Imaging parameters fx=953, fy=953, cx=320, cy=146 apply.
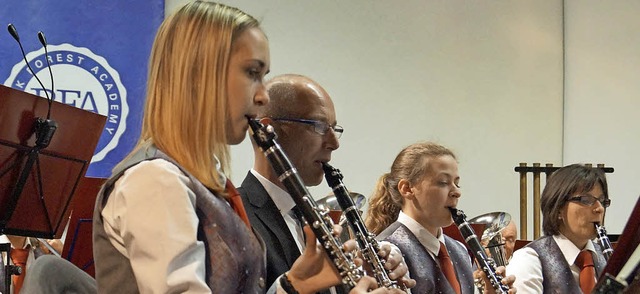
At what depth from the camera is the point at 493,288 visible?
10.6 feet

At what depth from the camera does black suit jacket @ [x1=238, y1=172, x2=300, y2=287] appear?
2309 millimetres

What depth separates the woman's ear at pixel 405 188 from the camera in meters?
3.41

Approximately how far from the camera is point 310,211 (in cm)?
179

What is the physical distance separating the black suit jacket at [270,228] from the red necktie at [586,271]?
1.82 m

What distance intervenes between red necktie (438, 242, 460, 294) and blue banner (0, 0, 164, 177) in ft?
9.12

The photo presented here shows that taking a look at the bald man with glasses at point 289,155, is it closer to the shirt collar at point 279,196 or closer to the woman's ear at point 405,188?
the shirt collar at point 279,196

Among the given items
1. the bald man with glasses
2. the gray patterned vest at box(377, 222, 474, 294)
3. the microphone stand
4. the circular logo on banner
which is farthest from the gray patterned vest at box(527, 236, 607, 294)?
the circular logo on banner

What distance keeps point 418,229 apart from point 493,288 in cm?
33

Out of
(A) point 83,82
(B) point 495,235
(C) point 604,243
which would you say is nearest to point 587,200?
(C) point 604,243

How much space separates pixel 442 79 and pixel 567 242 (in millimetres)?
2972

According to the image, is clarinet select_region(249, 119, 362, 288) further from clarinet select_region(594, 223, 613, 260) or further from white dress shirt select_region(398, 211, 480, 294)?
clarinet select_region(594, 223, 613, 260)

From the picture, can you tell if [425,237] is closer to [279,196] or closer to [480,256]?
[480,256]

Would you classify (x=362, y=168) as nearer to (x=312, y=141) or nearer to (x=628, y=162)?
(x=628, y=162)

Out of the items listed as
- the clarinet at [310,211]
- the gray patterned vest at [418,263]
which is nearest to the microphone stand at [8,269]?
the gray patterned vest at [418,263]
